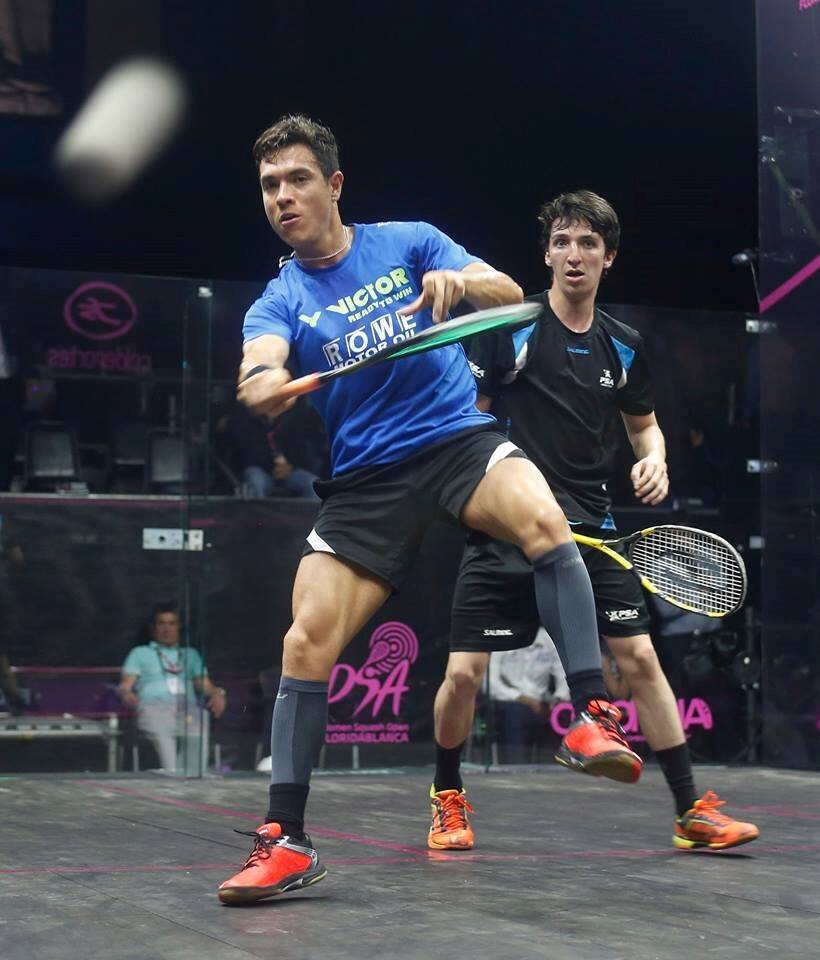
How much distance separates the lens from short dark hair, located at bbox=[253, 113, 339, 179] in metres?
3.13

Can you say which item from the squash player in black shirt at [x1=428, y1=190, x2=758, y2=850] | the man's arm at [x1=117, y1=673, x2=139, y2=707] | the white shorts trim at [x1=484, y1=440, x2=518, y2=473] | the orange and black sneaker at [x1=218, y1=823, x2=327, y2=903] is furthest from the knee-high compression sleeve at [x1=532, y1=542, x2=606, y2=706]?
the man's arm at [x1=117, y1=673, x2=139, y2=707]

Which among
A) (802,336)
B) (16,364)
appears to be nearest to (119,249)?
(16,364)

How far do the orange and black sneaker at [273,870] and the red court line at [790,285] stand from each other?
4438 mm

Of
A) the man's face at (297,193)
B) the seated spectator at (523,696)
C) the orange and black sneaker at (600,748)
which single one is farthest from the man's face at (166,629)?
the orange and black sneaker at (600,748)

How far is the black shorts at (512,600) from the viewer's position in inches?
151

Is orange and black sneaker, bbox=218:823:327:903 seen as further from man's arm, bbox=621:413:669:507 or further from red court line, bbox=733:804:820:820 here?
red court line, bbox=733:804:820:820

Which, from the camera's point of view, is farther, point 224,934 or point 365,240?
point 365,240

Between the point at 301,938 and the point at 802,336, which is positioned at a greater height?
the point at 802,336

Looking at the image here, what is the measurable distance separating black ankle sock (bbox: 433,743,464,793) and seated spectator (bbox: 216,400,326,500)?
8.46ft

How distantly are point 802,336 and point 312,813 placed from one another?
335 centimetres

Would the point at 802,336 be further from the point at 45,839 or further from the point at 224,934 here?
the point at 224,934

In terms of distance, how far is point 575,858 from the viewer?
3521 mm

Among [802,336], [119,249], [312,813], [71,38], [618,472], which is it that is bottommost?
[312,813]

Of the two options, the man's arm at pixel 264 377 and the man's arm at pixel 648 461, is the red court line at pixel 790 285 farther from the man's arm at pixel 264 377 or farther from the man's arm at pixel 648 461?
the man's arm at pixel 264 377
